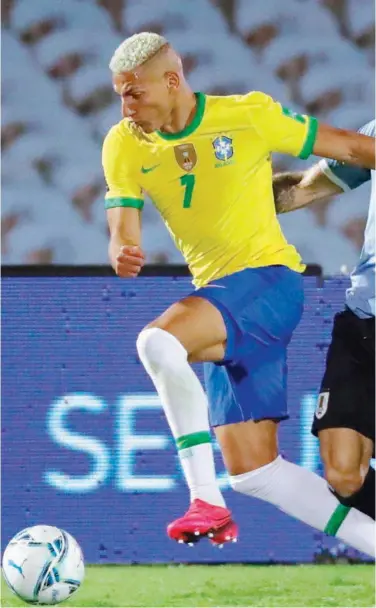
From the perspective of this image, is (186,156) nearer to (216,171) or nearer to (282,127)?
(216,171)

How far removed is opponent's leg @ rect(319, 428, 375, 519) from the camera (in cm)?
433

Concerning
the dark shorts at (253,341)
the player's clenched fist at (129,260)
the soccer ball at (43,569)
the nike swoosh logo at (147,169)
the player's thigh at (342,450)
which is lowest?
the soccer ball at (43,569)

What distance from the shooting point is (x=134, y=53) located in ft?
13.0

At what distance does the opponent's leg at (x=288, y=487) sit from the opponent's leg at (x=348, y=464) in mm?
37

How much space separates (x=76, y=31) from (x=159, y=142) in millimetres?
3373

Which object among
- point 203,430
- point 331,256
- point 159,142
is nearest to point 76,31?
point 331,256

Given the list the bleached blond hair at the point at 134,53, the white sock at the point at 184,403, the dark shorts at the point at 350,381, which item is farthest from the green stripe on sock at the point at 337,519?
the bleached blond hair at the point at 134,53

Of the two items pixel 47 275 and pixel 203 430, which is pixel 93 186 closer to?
pixel 47 275

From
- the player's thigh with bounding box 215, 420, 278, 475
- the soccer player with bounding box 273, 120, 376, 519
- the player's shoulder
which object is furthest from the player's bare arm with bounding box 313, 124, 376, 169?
the player's thigh with bounding box 215, 420, 278, 475

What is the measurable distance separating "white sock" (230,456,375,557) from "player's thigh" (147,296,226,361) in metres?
0.52

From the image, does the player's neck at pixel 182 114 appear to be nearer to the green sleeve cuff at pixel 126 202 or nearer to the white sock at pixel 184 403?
the green sleeve cuff at pixel 126 202

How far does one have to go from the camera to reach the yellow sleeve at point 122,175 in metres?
4.12

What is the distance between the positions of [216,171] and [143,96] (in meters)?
0.31

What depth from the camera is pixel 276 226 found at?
422cm
